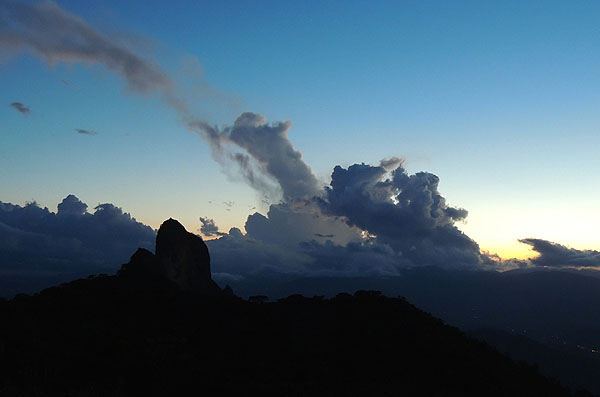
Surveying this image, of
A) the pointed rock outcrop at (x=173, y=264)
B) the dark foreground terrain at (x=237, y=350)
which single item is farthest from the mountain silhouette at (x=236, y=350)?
the pointed rock outcrop at (x=173, y=264)

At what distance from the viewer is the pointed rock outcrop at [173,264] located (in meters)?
174

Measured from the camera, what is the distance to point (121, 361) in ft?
249

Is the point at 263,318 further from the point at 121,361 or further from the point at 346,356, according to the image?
the point at 121,361

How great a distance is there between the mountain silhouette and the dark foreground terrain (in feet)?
0.73

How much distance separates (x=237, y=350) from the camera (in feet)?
297

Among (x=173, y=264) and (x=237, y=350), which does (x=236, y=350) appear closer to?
(x=237, y=350)

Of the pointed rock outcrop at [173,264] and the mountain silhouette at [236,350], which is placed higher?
the pointed rock outcrop at [173,264]

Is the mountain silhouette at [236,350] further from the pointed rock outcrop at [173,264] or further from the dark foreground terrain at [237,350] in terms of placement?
the pointed rock outcrop at [173,264]

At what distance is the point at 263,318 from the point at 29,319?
5378 cm

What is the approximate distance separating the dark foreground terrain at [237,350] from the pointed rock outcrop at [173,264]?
1810 inches

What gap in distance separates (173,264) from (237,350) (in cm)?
10636

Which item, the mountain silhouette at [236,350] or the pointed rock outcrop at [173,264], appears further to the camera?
the pointed rock outcrop at [173,264]

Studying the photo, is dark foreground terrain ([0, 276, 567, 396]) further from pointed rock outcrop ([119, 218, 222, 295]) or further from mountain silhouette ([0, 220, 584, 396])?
pointed rock outcrop ([119, 218, 222, 295])

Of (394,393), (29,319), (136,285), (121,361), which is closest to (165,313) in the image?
(29,319)
